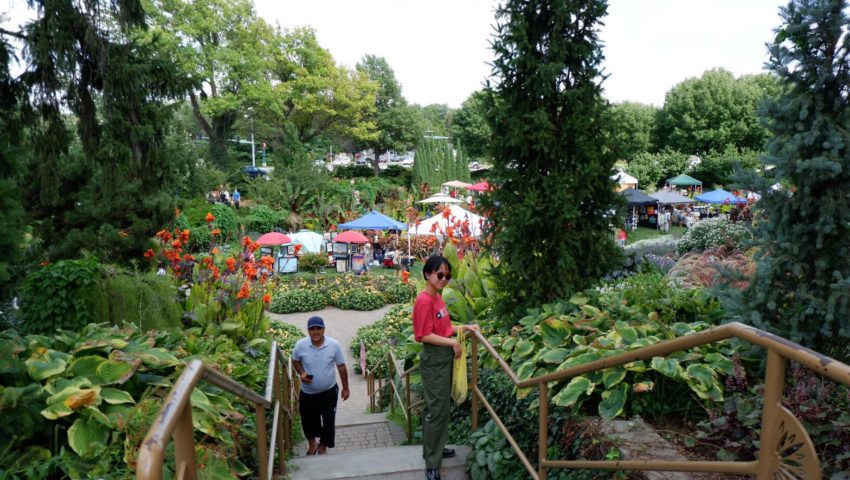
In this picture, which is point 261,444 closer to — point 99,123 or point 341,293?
point 99,123

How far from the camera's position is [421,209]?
Answer: 33.2 meters

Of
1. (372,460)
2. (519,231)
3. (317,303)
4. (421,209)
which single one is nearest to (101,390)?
(372,460)

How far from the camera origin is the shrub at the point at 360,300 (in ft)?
54.4

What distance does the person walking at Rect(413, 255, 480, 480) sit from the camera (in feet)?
12.7

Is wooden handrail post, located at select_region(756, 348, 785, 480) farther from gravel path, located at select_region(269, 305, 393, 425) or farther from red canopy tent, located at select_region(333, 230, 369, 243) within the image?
red canopy tent, located at select_region(333, 230, 369, 243)

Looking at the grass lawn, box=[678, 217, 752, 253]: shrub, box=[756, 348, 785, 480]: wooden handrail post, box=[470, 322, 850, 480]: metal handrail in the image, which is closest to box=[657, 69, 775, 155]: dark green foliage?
the grass lawn

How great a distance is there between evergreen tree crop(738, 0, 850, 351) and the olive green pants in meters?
1.99

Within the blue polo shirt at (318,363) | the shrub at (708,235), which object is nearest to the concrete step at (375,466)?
the blue polo shirt at (318,363)

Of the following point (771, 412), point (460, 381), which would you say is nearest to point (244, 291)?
point (460, 381)

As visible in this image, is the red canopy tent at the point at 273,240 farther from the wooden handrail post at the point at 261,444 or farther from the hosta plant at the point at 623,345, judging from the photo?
the wooden handrail post at the point at 261,444

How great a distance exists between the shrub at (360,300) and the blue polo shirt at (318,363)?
11183mm

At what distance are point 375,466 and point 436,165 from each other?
39.2 metres

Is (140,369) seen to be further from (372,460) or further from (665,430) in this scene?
(665,430)

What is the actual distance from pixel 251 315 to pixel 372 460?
4265mm
